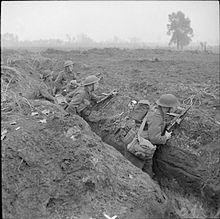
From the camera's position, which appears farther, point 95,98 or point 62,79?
point 62,79

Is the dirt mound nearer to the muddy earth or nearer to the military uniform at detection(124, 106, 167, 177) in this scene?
the muddy earth

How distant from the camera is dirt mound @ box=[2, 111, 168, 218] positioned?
11.6ft

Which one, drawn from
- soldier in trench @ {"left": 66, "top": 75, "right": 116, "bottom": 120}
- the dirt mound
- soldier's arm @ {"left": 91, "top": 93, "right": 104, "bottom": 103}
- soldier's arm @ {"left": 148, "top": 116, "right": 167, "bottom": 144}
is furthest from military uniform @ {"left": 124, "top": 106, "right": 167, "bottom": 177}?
soldier's arm @ {"left": 91, "top": 93, "right": 104, "bottom": 103}

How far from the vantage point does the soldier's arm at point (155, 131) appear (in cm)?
488

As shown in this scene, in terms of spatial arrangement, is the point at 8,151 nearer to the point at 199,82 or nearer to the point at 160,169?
the point at 160,169

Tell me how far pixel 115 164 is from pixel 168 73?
9051 mm

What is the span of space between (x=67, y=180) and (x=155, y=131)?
176 cm

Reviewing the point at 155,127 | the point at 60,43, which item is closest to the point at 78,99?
the point at 155,127

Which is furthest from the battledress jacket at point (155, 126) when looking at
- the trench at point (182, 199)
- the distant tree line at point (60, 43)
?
the distant tree line at point (60, 43)

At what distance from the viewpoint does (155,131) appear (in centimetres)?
491

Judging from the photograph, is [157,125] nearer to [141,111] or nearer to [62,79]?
[141,111]

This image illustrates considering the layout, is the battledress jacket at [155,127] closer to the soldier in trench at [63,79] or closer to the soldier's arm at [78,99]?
the soldier's arm at [78,99]

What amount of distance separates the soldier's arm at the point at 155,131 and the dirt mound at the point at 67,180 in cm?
68

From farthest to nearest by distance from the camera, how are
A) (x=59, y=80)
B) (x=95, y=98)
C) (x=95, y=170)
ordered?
(x=59, y=80) < (x=95, y=98) < (x=95, y=170)
